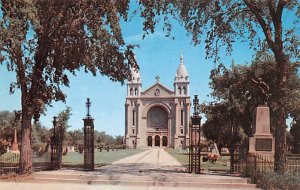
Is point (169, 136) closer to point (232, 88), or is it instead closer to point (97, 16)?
point (232, 88)

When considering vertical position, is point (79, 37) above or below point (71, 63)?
above

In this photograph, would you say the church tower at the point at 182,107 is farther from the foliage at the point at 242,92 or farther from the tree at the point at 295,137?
the foliage at the point at 242,92

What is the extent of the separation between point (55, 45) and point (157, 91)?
96.4 metres

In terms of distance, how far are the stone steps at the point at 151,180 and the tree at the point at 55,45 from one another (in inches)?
89.2

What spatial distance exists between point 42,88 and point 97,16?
4301 millimetres

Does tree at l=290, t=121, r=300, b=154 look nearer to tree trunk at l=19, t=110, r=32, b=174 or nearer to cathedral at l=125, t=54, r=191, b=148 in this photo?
cathedral at l=125, t=54, r=191, b=148

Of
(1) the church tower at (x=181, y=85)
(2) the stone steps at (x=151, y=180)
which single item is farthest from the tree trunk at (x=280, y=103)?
(1) the church tower at (x=181, y=85)

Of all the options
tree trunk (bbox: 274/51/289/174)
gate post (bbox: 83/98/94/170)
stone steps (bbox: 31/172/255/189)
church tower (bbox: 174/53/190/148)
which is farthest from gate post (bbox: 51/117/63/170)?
Result: church tower (bbox: 174/53/190/148)

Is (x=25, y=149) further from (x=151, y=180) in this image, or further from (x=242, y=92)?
(x=242, y=92)

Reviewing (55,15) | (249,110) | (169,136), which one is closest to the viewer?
(55,15)

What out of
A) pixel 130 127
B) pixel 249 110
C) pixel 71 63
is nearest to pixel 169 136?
pixel 130 127

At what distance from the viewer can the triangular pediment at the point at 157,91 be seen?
11250 centimetres

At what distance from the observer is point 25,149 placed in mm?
16344

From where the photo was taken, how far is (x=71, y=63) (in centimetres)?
1786
